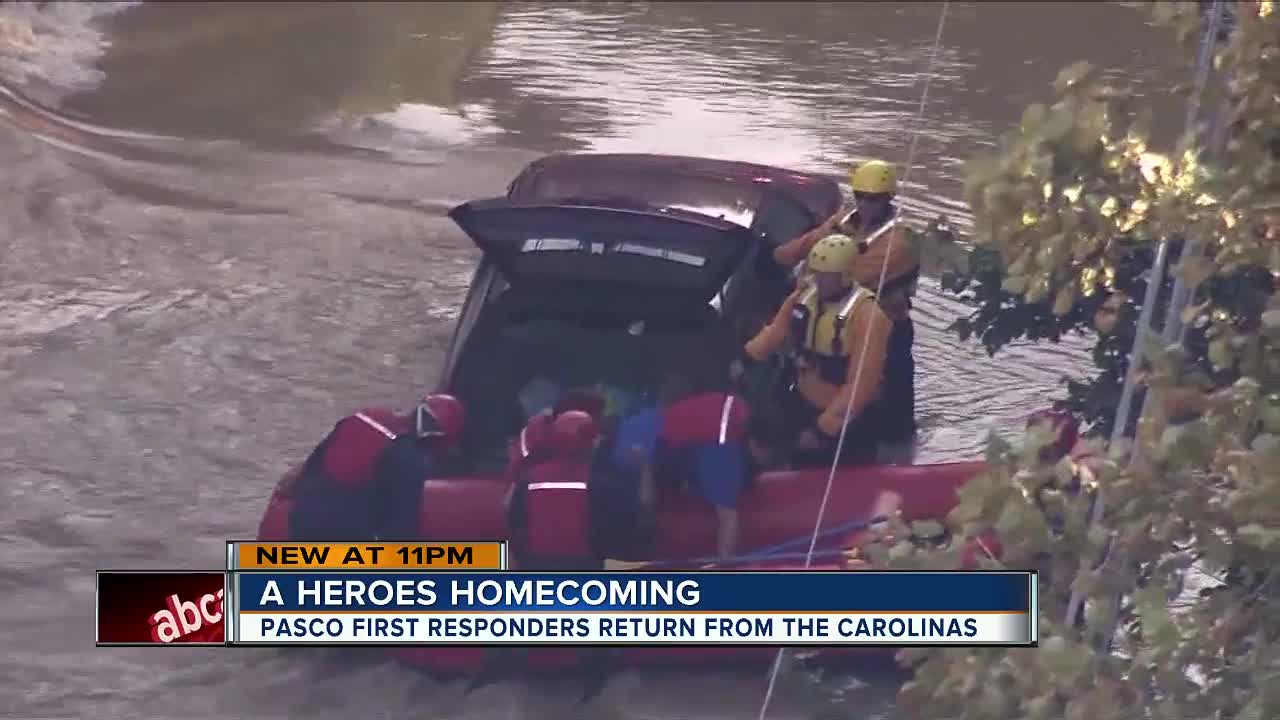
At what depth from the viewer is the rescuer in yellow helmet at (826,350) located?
8227mm

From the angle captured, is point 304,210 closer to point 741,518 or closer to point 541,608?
point 741,518

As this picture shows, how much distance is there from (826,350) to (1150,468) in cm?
472

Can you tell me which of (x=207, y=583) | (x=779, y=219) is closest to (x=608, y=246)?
(x=779, y=219)

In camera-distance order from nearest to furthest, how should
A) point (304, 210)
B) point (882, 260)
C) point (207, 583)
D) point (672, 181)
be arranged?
point (207, 583) < point (882, 260) < point (672, 181) < point (304, 210)

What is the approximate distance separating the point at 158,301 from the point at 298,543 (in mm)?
5496

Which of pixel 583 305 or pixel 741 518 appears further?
pixel 583 305


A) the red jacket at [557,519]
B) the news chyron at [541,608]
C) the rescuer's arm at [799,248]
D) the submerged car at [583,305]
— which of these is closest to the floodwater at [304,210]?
the red jacket at [557,519]

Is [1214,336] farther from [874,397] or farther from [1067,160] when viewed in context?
[874,397]

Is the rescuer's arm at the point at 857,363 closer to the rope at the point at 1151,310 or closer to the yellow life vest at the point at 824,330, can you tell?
the yellow life vest at the point at 824,330

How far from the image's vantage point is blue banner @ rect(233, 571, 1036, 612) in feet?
18.6

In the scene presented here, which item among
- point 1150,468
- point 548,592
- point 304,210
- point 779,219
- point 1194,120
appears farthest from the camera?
point 304,210

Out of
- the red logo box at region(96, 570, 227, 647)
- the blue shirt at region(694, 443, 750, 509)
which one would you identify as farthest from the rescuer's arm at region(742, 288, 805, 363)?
the red logo box at region(96, 570, 227, 647)

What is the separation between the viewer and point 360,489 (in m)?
7.44

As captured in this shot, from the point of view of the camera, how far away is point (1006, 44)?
66.4 feet
